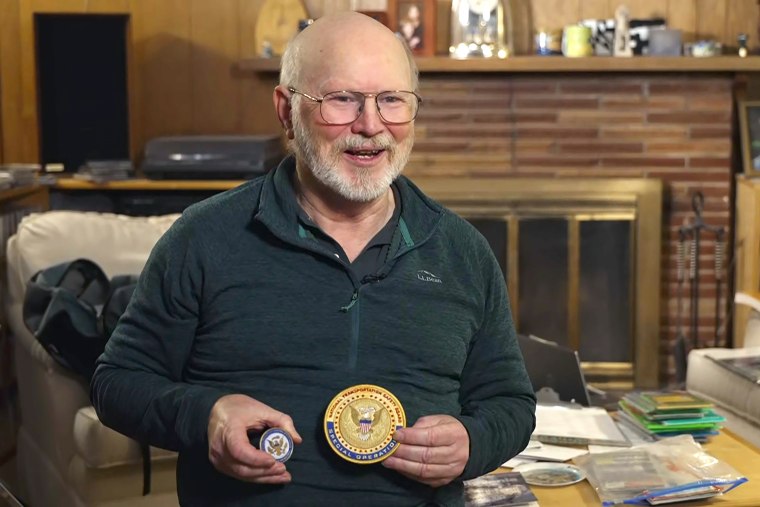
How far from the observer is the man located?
5.34 feet

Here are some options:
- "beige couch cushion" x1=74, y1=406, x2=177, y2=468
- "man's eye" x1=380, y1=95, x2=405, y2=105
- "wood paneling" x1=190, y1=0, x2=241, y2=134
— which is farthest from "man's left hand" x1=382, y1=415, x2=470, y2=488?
"wood paneling" x1=190, y1=0, x2=241, y2=134

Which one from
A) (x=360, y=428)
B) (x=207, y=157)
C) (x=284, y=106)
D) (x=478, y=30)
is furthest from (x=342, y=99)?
(x=478, y=30)

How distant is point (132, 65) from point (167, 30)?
0.25 metres

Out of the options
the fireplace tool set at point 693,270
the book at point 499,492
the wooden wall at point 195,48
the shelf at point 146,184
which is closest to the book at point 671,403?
the book at point 499,492

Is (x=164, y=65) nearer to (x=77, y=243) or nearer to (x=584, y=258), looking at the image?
Result: (x=77, y=243)

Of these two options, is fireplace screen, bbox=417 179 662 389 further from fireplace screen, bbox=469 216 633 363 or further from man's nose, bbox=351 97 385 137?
man's nose, bbox=351 97 385 137

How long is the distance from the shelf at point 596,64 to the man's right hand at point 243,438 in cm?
292

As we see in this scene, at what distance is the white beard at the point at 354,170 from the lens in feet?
5.49

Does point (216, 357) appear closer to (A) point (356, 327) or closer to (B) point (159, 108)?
(A) point (356, 327)

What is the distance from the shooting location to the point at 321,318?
1.64 meters

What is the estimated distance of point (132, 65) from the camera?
445 centimetres

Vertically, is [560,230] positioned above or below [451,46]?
below

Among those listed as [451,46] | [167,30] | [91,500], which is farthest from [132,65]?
[91,500]

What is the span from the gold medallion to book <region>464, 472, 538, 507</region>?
566 millimetres
